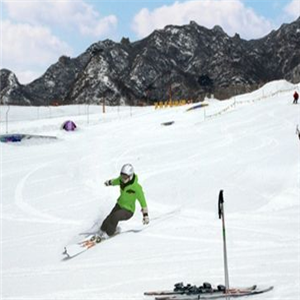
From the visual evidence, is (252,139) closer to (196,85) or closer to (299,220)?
(299,220)

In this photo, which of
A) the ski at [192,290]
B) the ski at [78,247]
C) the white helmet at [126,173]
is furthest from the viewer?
the white helmet at [126,173]

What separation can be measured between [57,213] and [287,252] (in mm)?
7574

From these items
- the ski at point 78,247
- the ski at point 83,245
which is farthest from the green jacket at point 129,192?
the ski at point 78,247

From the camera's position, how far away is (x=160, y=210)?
12.3m

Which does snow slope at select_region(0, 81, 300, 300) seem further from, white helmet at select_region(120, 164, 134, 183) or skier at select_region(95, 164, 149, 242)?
white helmet at select_region(120, 164, 134, 183)

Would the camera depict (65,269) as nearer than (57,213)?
Yes

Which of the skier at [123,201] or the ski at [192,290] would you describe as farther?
the skier at [123,201]

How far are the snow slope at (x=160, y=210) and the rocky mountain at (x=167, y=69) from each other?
98.6 metres

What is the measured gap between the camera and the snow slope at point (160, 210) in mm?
6848

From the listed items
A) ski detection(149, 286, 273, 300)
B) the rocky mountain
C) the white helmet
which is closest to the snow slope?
ski detection(149, 286, 273, 300)

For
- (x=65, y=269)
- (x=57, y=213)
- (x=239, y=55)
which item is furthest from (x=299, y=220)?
(x=239, y=55)

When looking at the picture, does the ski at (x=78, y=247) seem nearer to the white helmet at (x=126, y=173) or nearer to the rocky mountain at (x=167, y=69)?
the white helmet at (x=126, y=173)

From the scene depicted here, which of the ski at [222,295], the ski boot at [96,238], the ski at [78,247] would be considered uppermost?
the ski boot at [96,238]

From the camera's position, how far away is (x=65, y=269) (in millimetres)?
7965
